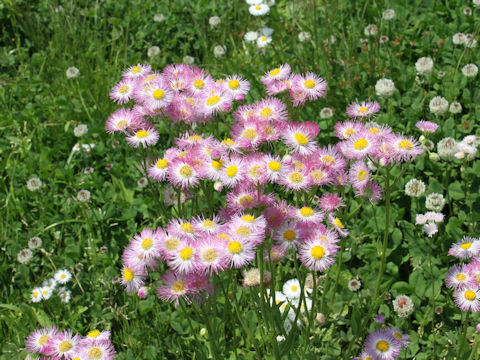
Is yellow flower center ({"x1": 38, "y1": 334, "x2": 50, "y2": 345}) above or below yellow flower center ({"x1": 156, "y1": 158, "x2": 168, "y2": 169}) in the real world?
below

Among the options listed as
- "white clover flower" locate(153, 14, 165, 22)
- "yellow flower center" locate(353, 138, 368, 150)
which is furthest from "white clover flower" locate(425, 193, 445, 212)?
"white clover flower" locate(153, 14, 165, 22)

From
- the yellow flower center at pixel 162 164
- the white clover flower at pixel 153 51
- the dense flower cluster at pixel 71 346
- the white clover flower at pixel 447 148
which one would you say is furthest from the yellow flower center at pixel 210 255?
the white clover flower at pixel 153 51

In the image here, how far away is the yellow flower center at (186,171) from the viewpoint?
1.66 metres

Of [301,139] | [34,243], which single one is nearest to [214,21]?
[34,243]

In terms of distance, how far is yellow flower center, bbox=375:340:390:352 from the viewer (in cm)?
202

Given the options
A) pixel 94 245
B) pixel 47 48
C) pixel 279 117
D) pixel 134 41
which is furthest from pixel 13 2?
pixel 279 117

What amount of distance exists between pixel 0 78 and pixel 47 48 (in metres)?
0.42

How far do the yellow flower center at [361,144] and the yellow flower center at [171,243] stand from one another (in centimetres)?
61

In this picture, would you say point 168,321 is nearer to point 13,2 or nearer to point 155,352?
point 155,352

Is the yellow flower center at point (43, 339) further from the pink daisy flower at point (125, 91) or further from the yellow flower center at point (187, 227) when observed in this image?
the pink daisy flower at point (125, 91)

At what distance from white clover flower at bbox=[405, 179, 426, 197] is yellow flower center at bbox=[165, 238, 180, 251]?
1475 millimetres

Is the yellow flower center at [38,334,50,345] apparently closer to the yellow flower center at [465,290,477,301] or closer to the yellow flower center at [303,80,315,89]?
the yellow flower center at [303,80,315,89]

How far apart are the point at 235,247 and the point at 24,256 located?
69.4 inches

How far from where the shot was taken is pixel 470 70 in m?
3.20
